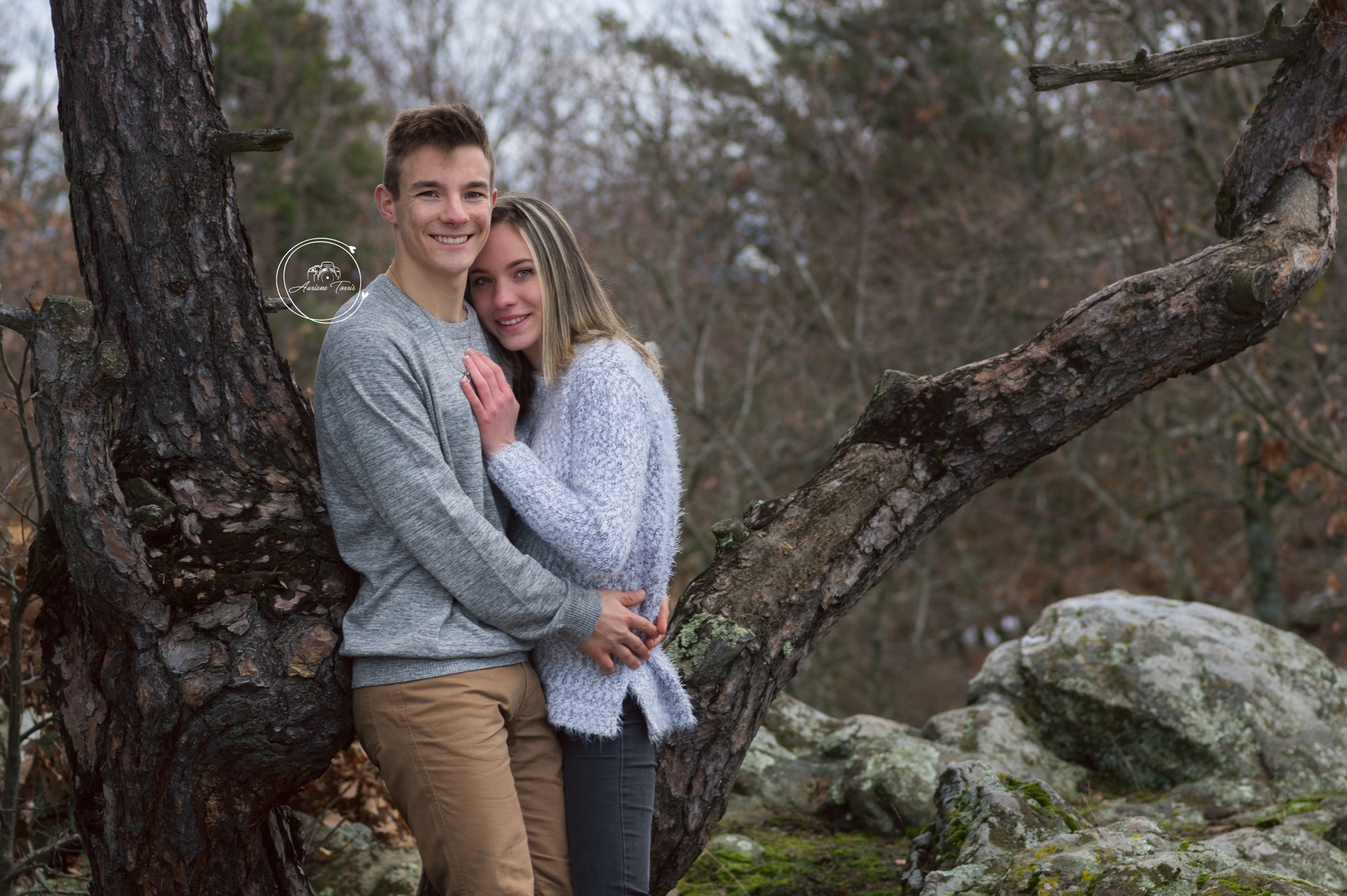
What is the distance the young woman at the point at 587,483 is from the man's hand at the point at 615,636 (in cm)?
3

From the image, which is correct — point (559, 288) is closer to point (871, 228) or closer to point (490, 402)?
point (490, 402)

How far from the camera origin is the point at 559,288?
2609 millimetres

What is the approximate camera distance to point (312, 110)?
13.3 metres

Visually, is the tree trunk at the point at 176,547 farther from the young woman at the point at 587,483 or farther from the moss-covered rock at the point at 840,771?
the moss-covered rock at the point at 840,771

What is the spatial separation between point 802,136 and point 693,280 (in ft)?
6.40

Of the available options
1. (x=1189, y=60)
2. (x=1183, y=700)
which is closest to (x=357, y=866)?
(x=1183, y=700)

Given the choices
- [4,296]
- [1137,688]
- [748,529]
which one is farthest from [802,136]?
[748,529]

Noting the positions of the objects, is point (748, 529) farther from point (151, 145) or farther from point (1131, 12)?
point (1131, 12)

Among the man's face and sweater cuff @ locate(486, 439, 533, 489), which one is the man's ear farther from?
sweater cuff @ locate(486, 439, 533, 489)

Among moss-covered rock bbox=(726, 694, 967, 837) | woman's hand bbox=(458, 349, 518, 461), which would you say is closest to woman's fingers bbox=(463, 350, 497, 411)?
woman's hand bbox=(458, 349, 518, 461)

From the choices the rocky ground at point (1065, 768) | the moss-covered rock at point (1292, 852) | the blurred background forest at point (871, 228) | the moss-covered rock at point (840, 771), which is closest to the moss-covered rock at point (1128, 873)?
the rocky ground at point (1065, 768)

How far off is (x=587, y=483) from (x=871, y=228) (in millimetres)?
9296

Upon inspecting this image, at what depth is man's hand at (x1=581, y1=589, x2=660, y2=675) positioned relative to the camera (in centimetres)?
243

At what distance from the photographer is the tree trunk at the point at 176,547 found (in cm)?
229
